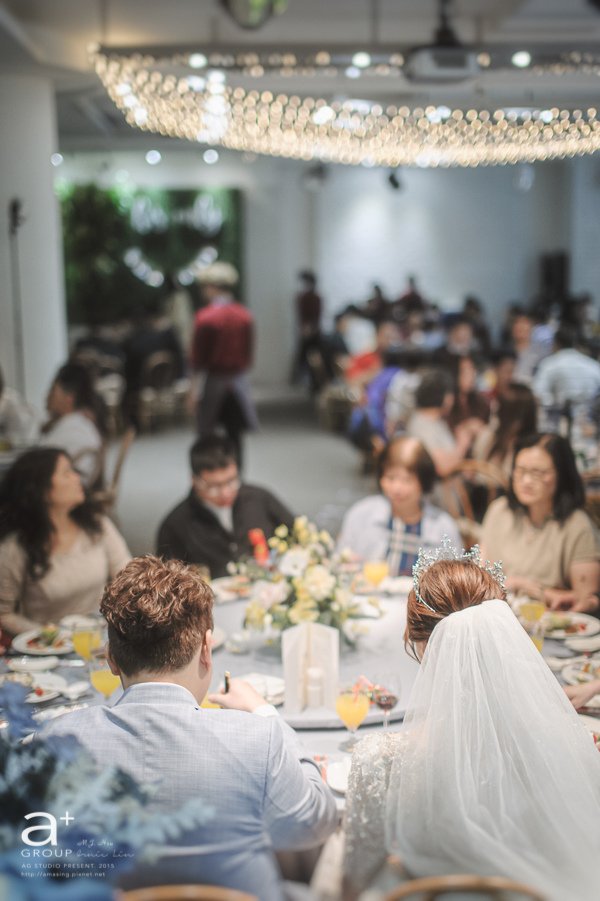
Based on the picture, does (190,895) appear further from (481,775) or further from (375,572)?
(375,572)

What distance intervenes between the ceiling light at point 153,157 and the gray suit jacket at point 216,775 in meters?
13.0

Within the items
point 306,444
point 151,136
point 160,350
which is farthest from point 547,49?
point 151,136

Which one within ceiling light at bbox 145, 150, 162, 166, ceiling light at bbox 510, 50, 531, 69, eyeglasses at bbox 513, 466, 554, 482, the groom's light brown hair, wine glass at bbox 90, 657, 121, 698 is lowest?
wine glass at bbox 90, 657, 121, 698

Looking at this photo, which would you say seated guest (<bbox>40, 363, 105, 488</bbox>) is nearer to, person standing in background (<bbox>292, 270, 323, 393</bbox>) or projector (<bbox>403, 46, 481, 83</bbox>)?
projector (<bbox>403, 46, 481, 83</bbox>)

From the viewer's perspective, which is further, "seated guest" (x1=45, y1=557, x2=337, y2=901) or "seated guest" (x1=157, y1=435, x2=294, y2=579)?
"seated guest" (x1=157, y1=435, x2=294, y2=579)

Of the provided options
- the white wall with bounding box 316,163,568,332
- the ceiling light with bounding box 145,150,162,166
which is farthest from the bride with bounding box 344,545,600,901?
the white wall with bounding box 316,163,568,332

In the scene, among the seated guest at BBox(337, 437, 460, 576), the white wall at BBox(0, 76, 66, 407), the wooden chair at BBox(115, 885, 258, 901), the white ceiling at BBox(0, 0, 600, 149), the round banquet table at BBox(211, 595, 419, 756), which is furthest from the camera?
the white wall at BBox(0, 76, 66, 407)

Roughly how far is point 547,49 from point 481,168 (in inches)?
385

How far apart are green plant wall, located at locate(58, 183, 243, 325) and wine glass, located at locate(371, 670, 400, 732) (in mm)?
12091

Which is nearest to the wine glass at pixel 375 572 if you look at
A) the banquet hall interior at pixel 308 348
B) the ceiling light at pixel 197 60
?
the banquet hall interior at pixel 308 348

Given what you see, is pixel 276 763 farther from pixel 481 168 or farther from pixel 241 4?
pixel 481 168

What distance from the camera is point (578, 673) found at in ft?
8.38

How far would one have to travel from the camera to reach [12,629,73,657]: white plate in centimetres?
281

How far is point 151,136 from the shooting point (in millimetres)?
13336
